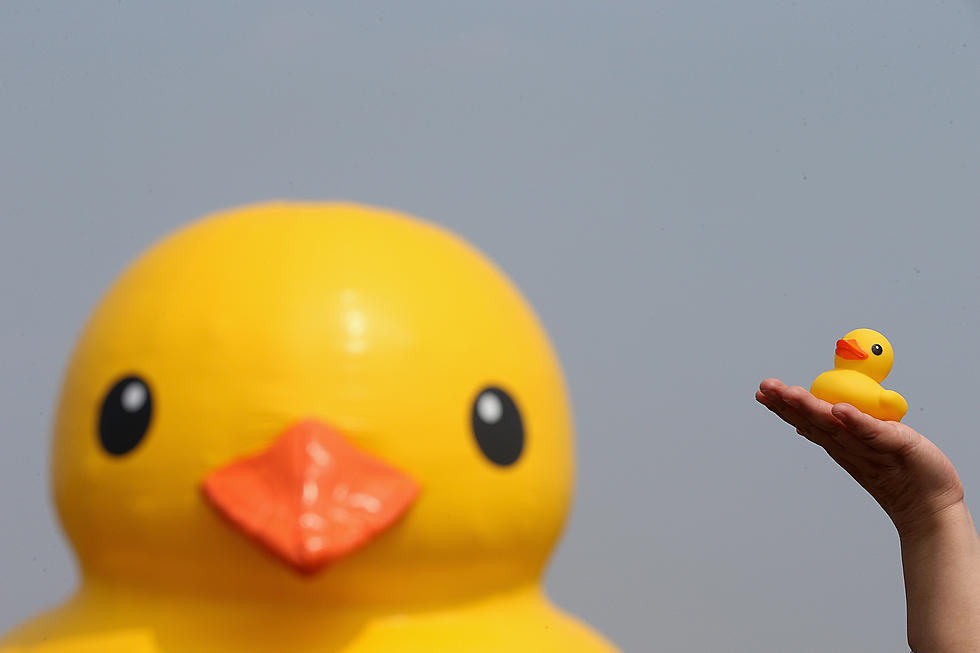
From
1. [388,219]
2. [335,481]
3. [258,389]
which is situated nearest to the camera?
[335,481]

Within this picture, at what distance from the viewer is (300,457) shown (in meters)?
1.78

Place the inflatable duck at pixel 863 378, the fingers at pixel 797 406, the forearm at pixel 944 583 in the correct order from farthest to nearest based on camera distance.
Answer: the inflatable duck at pixel 863 378 < the fingers at pixel 797 406 < the forearm at pixel 944 583

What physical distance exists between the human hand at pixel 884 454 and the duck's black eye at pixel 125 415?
1.35 meters

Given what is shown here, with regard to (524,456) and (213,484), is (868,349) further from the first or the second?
(213,484)

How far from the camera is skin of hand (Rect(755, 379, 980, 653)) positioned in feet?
7.20

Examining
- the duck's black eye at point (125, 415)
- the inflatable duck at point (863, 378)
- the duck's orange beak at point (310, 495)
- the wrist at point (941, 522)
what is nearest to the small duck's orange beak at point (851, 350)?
the inflatable duck at point (863, 378)

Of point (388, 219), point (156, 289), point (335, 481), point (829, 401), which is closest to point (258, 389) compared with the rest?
point (335, 481)

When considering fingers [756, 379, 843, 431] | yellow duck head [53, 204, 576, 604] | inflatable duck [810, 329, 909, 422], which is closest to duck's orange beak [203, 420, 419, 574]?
yellow duck head [53, 204, 576, 604]

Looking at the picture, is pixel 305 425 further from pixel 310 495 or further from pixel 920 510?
pixel 920 510

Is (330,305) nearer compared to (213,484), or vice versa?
(213,484)

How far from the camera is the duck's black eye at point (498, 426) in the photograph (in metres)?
2.03

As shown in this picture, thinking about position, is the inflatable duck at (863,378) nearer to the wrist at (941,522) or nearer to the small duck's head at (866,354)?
the small duck's head at (866,354)

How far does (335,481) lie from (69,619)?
2.44 feet

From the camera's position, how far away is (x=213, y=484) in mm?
1831
